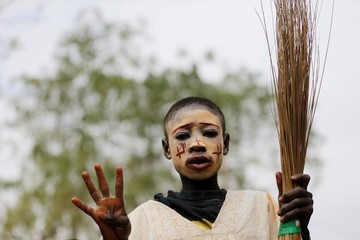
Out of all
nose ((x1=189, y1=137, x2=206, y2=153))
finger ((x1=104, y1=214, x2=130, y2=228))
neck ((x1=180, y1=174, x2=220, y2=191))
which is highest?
nose ((x1=189, y1=137, x2=206, y2=153))

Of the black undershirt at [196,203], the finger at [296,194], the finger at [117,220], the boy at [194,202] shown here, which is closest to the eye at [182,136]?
the boy at [194,202]

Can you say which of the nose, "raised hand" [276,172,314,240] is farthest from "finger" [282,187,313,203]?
the nose

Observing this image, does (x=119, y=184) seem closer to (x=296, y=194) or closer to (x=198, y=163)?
(x=198, y=163)

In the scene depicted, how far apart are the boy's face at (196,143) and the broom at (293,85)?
13.0 inches

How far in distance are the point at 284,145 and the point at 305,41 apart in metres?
0.47

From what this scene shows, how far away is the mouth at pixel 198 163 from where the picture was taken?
3.77 m

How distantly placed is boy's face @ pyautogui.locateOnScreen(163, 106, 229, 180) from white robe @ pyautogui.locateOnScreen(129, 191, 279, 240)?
18cm

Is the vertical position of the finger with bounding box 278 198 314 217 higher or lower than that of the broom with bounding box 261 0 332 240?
lower

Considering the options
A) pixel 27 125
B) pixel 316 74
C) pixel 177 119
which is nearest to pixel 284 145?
pixel 316 74

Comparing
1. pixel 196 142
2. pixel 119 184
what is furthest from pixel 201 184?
pixel 119 184

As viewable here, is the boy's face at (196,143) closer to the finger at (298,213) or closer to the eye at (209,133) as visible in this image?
the eye at (209,133)

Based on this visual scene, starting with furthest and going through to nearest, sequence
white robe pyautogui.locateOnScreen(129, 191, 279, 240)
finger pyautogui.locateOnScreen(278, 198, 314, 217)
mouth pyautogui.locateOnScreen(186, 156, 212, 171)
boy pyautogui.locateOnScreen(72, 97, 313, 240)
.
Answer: mouth pyautogui.locateOnScreen(186, 156, 212, 171) → white robe pyautogui.locateOnScreen(129, 191, 279, 240) → boy pyautogui.locateOnScreen(72, 97, 313, 240) → finger pyautogui.locateOnScreen(278, 198, 314, 217)

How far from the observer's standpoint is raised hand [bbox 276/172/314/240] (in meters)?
3.35

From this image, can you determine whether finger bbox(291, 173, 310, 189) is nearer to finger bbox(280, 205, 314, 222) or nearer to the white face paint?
finger bbox(280, 205, 314, 222)
